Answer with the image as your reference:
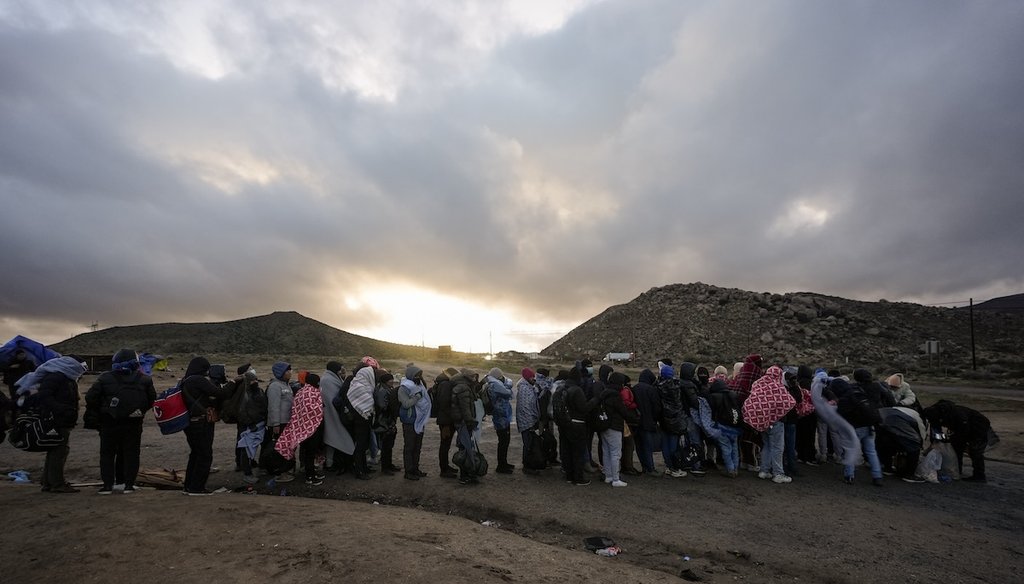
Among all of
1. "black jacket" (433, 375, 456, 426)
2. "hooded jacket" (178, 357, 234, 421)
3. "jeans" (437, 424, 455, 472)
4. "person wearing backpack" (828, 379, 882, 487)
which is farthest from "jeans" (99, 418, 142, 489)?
"person wearing backpack" (828, 379, 882, 487)

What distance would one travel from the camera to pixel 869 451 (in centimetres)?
902

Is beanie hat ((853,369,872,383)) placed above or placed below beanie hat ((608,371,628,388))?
above

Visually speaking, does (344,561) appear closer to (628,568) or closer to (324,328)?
(628,568)

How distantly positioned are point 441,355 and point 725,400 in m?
57.8

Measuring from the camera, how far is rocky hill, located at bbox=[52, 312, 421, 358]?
296ft

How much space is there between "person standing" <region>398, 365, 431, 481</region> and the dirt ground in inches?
16.2

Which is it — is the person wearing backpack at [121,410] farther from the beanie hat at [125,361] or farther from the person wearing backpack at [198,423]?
the person wearing backpack at [198,423]

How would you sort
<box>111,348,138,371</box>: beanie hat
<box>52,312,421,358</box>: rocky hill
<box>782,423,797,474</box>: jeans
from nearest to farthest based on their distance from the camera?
<box>111,348,138,371</box>: beanie hat → <box>782,423,797,474</box>: jeans → <box>52,312,421,358</box>: rocky hill

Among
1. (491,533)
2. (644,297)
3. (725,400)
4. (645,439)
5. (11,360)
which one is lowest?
(491,533)

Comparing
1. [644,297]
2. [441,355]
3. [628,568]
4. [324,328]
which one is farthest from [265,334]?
[628,568]

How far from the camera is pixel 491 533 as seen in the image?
6457 millimetres

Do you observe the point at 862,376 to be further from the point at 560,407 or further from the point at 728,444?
the point at 560,407

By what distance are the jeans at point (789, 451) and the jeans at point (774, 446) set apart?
36 cm

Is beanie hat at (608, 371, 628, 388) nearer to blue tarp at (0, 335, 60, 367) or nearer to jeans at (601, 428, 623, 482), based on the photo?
jeans at (601, 428, 623, 482)
